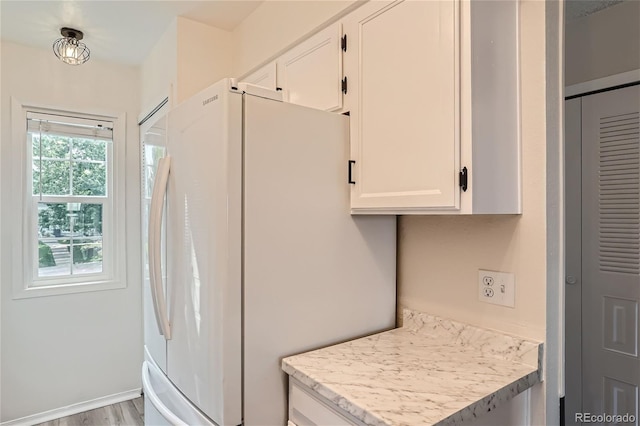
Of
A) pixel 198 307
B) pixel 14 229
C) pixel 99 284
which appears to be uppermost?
pixel 14 229

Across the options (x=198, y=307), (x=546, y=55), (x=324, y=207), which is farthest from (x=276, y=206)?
(x=546, y=55)

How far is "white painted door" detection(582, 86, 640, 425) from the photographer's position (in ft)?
6.06

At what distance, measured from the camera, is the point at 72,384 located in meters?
2.78

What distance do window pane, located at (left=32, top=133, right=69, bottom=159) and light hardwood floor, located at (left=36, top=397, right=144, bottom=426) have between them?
6.10 feet

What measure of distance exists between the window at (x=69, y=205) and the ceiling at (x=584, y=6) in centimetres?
305

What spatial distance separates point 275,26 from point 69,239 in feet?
7.15

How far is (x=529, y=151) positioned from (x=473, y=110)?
278mm

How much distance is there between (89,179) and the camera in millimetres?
2924

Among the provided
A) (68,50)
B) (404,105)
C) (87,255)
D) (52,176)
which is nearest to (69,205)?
(52,176)

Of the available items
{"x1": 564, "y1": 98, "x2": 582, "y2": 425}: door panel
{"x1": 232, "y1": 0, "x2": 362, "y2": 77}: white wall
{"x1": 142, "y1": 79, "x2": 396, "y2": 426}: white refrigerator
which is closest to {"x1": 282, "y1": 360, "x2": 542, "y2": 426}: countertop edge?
{"x1": 142, "y1": 79, "x2": 396, "y2": 426}: white refrigerator

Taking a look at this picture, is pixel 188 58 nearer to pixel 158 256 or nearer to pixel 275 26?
pixel 275 26

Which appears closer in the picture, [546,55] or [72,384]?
[546,55]

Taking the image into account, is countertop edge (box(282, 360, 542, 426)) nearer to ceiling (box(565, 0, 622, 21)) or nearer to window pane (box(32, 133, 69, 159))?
ceiling (box(565, 0, 622, 21))

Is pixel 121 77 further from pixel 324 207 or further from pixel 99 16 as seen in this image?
pixel 324 207
